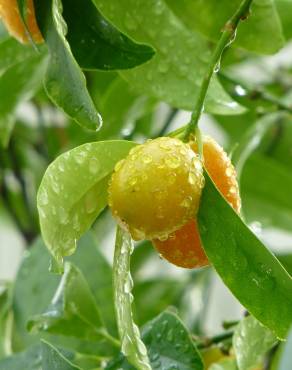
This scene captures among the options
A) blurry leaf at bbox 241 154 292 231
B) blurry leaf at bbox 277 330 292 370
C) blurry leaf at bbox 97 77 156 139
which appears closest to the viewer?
blurry leaf at bbox 277 330 292 370

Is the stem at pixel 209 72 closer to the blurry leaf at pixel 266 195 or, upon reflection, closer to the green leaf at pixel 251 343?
the green leaf at pixel 251 343

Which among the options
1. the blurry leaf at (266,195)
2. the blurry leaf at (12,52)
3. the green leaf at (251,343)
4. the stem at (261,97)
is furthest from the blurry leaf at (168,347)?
the blurry leaf at (266,195)

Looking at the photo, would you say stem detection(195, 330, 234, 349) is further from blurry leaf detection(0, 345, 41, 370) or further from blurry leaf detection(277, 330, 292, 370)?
blurry leaf detection(277, 330, 292, 370)

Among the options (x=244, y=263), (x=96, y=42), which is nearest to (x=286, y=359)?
(x=244, y=263)

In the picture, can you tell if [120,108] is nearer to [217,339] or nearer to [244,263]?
[217,339]

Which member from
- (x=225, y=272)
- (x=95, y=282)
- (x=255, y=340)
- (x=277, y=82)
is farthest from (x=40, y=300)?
(x=277, y=82)

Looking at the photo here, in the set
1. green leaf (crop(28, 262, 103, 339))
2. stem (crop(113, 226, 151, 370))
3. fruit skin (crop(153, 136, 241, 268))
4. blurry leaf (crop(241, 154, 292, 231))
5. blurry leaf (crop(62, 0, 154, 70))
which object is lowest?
blurry leaf (crop(241, 154, 292, 231))

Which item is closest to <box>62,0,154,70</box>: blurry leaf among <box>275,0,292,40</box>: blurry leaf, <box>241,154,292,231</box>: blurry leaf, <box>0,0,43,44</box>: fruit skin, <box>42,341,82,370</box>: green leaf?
<box>0,0,43,44</box>: fruit skin
